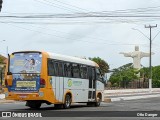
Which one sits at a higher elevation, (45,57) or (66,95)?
(45,57)

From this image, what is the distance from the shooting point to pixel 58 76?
25.3 m

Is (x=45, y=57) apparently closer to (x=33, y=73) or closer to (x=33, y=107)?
(x=33, y=73)

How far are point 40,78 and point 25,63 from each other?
1.33 m

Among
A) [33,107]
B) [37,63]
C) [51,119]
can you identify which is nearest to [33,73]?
[37,63]

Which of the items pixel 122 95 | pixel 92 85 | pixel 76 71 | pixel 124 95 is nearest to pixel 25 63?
pixel 76 71

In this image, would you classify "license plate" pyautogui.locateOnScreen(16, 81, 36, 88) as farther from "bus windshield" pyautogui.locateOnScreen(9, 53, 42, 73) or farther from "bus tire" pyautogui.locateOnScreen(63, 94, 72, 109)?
"bus tire" pyautogui.locateOnScreen(63, 94, 72, 109)

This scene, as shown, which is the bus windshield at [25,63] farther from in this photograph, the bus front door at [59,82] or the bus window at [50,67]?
the bus front door at [59,82]

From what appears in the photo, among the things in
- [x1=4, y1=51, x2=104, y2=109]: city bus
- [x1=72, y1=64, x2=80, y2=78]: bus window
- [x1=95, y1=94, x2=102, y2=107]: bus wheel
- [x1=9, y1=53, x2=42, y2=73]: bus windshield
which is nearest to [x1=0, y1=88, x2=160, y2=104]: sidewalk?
[x1=95, y1=94, x2=102, y2=107]: bus wheel

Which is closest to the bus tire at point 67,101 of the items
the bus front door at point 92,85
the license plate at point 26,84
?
the license plate at point 26,84

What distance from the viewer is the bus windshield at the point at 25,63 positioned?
24.2m

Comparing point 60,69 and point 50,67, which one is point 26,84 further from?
point 60,69

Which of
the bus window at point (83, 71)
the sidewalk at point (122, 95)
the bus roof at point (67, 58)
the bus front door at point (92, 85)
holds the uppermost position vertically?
the bus roof at point (67, 58)

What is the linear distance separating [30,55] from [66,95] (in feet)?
10.9

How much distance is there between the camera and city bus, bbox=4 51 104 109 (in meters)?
24.0
